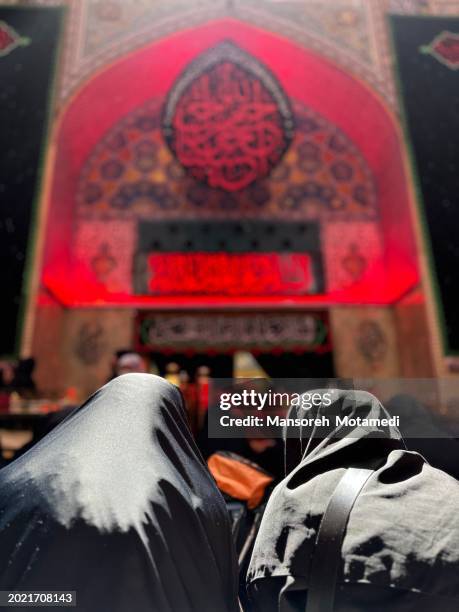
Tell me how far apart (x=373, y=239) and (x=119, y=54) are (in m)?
3.92

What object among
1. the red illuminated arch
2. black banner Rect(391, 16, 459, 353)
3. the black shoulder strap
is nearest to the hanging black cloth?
the black shoulder strap

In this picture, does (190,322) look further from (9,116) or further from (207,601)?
(207,601)

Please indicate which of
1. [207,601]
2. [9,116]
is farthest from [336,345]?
[207,601]

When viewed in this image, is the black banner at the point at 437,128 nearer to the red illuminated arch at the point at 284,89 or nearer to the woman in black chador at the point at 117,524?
the red illuminated arch at the point at 284,89

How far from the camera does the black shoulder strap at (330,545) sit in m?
0.55

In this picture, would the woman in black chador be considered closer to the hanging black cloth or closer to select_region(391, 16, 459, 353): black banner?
→ the hanging black cloth

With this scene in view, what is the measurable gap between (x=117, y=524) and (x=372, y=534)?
1.12 ft

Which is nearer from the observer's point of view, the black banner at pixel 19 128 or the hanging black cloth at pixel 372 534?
the hanging black cloth at pixel 372 534

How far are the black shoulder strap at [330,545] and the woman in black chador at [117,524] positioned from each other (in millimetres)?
193

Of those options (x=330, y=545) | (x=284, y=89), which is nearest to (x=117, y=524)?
(x=330, y=545)

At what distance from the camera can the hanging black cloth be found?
1.77 feet

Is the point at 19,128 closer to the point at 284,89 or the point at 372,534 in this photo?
the point at 284,89

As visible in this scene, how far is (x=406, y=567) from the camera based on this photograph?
55 centimetres

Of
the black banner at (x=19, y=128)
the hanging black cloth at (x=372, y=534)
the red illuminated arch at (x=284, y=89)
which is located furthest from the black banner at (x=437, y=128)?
the hanging black cloth at (x=372, y=534)
